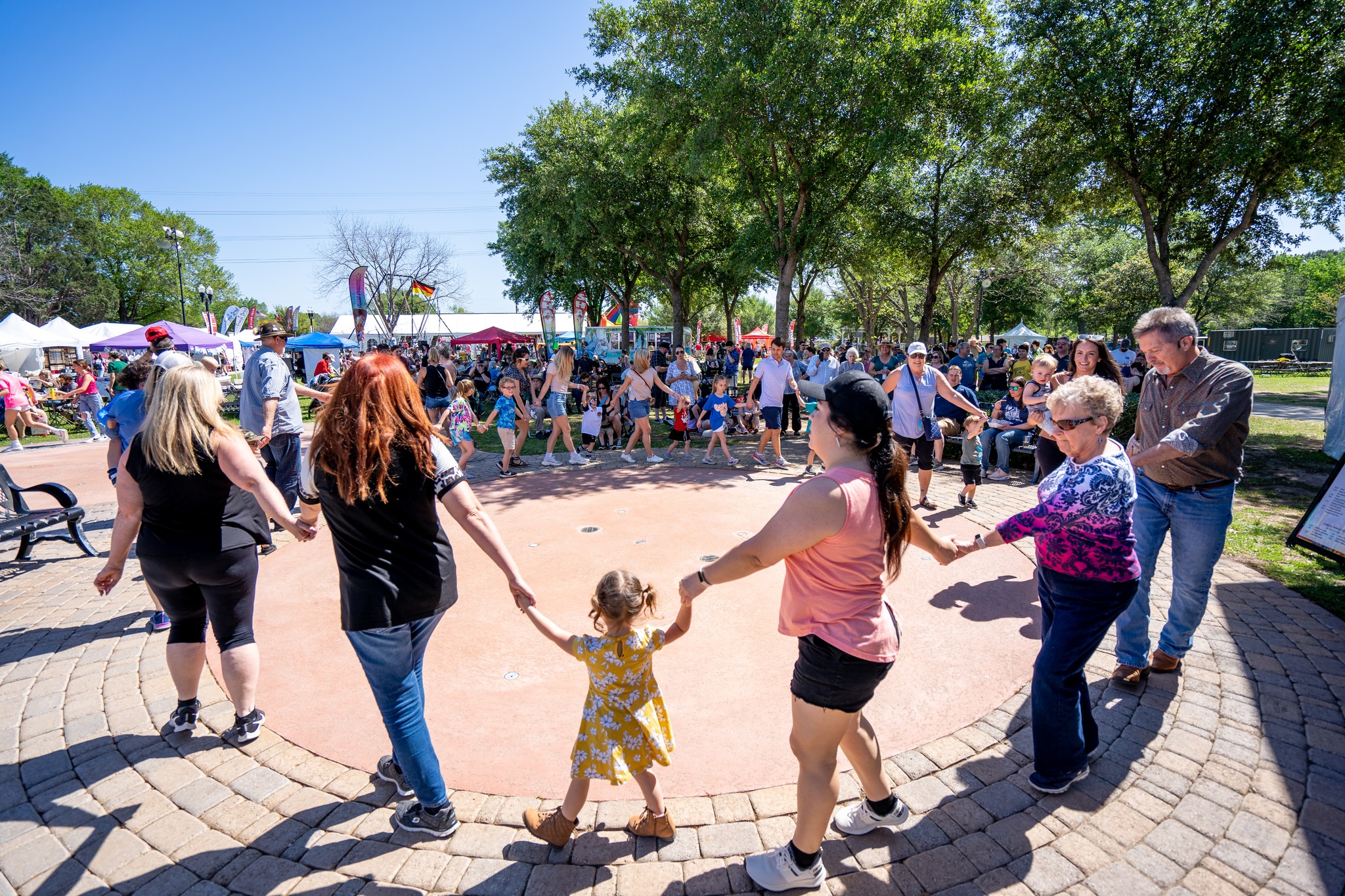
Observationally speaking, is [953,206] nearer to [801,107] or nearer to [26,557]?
[801,107]

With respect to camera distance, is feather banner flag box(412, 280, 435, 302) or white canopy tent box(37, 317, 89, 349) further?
feather banner flag box(412, 280, 435, 302)

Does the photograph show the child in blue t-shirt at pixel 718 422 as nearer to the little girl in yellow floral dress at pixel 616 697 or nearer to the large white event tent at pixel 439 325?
the little girl in yellow floral dress at pixel 616 697

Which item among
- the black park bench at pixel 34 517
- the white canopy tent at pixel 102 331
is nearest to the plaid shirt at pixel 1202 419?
the black park bench at pixel 34 517

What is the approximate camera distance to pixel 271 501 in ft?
9.20

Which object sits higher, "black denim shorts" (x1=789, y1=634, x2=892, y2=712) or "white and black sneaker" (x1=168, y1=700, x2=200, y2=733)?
"black denim shorts" (x1=789, y1=634, x2=892, y2=712)

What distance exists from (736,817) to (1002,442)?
7.94 meters

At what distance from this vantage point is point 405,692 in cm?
237

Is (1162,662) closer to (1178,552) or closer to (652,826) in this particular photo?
(1178,552)

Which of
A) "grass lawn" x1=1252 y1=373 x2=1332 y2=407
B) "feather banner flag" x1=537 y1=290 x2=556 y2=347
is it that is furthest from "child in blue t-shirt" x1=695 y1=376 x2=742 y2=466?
"grass lawn" x1=1252 y1=373 x2=1332 y2=407

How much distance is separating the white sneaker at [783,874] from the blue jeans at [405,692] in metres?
1.30

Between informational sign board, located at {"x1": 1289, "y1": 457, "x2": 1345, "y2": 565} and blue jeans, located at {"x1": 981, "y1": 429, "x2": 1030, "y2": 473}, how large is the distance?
159 inches

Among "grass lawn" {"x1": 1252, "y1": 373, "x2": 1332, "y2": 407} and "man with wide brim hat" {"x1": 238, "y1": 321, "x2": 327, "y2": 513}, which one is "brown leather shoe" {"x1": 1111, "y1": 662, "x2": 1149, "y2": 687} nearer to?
"man with wide brim hat" {"x1": 238, "y1": 321, "x2": 327, "y2": 513}

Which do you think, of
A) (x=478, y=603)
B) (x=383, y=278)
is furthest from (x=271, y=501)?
(x=383, y=278)

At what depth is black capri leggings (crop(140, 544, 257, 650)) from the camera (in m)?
2.88
